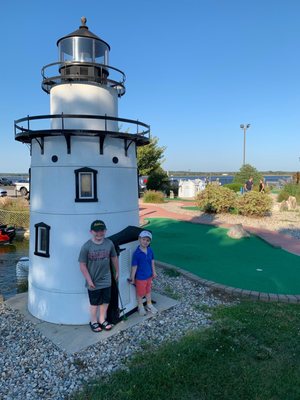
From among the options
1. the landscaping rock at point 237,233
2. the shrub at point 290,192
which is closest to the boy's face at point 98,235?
the landscaping rock at point 237,233

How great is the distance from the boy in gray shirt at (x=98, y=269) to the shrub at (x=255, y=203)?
12.0m

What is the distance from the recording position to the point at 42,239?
562 cm

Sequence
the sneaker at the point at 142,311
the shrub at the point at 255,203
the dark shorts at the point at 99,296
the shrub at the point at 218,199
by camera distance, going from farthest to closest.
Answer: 1. the shrub at the point at 218,199
2. the shrub at the point at 255,203
3. the sneaker at the point at 142,311
4. the dark shorts at the point at 99,296

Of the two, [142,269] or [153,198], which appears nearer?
[142,269]

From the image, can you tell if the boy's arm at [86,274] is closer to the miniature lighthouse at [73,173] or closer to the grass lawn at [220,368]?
the miniature lighthouse at [73,173]

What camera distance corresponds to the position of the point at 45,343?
4.92 meters

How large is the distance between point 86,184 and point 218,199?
12.3 meters

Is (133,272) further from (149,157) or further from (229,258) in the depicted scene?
(149,157)

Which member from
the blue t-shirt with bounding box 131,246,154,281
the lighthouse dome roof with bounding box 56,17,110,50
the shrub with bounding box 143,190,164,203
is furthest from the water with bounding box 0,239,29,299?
the shrub with bounding box 143,190,164,203

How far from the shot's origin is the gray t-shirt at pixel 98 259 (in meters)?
4.95

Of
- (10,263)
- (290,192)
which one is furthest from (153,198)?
(10,263)

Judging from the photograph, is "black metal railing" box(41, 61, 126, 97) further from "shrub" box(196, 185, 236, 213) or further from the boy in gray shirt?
"shrub" box(196, 185, 236, 213)

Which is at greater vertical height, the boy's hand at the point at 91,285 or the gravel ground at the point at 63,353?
the boy's hand at the point at 91,285

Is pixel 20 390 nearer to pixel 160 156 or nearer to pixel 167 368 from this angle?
pixel 167 368
